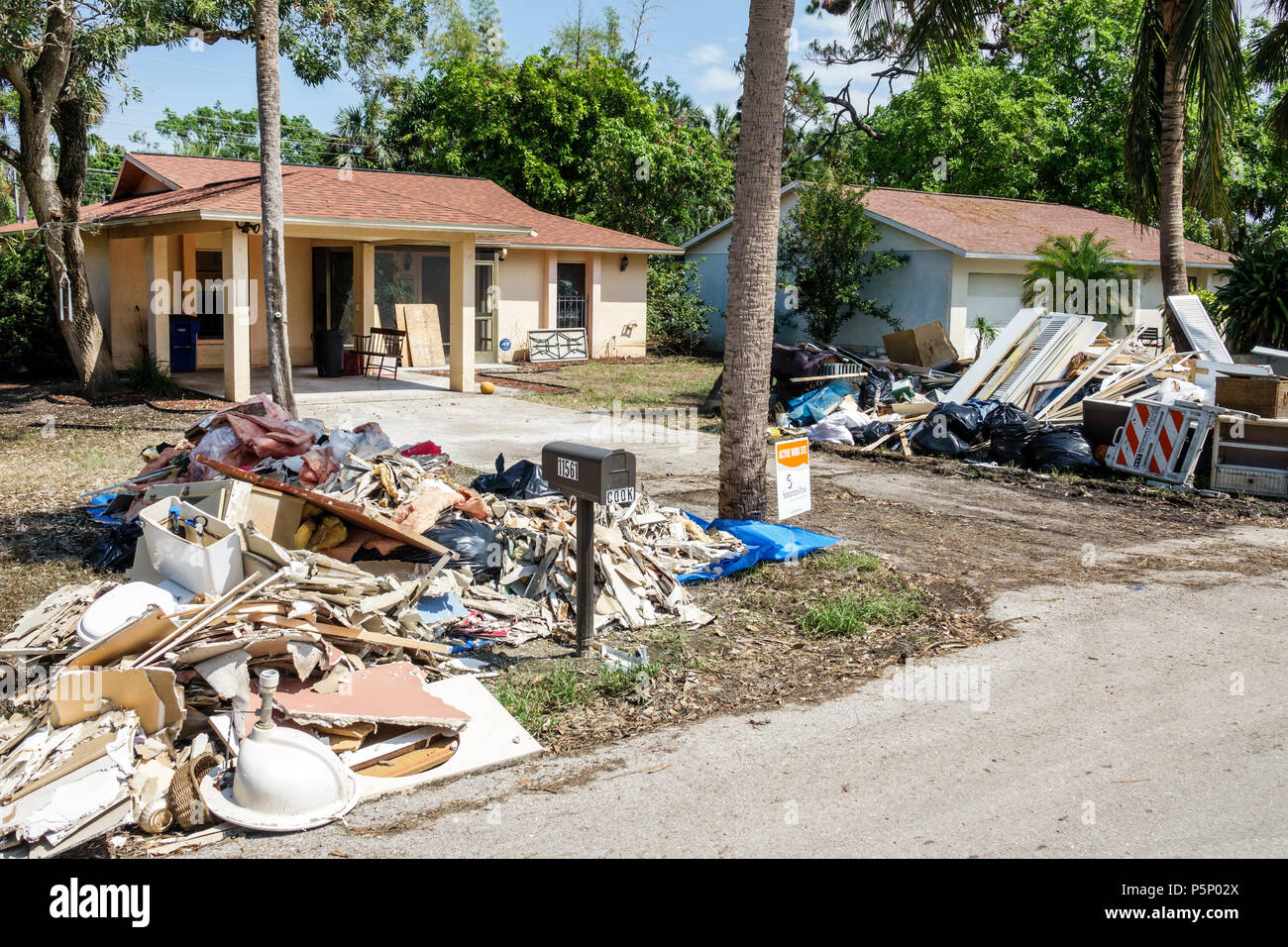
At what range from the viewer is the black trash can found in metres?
20.5

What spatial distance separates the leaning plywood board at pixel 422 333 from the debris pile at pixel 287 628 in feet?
45.1

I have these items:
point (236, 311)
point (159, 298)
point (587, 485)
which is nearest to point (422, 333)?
point (159, 298)

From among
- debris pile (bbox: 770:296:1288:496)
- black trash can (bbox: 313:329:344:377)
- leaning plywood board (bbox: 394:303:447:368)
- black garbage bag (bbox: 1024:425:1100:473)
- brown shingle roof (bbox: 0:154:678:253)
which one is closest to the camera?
debris pile (bbox: 770:296:1288:496)

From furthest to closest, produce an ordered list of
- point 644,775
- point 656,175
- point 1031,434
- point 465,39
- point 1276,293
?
point 465,39, point 656,175, point 1276,293, point 1031,434, point 644,775

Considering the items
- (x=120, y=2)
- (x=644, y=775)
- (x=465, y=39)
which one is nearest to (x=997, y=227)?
(x=120, y=2)

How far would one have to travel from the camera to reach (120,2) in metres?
15.4

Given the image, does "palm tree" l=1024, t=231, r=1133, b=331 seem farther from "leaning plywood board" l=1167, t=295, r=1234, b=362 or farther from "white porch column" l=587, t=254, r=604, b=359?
"white porch column" l=587, t=254, r=604, b=359

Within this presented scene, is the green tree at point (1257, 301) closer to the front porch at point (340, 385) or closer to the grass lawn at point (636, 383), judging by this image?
the grass lawn at point (636, 383)

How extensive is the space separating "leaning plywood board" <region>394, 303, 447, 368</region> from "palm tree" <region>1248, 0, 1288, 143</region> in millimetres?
15904

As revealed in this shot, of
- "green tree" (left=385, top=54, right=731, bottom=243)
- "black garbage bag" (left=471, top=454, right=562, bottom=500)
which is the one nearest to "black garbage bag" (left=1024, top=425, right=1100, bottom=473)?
"black garbage bag" (left=471, top=454, right=562, bottom=500)

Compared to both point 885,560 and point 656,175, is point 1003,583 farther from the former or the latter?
point 656,175

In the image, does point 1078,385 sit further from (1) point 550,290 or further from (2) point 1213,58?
(1) point 550,290

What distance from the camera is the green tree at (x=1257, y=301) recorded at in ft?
53.8

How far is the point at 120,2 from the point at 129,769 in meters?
14.6
